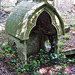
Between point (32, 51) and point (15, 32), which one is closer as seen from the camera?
point (15, 32)

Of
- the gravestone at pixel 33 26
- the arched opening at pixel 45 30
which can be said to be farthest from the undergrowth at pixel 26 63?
the arched opening at pixel 45 30

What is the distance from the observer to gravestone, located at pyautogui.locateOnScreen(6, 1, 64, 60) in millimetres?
4395

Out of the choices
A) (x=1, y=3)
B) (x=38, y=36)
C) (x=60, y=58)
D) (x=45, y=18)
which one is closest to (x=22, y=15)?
(x=45, y=18)

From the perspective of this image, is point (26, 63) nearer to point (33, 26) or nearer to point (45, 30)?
point (33, 26)

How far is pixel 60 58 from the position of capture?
18.6 ft

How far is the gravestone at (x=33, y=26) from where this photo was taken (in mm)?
4395

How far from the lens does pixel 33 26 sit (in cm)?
450

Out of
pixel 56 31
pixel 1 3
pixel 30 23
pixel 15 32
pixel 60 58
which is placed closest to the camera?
pixel 30 23

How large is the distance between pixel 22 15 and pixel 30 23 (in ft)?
1.76

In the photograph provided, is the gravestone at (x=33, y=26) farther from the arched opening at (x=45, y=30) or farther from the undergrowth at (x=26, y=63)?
the undergrowth at (x=26, y=63)

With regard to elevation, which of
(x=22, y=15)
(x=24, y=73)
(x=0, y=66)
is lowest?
(x=24, y=73)

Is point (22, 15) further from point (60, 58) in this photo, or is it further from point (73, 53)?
point (73, 53)

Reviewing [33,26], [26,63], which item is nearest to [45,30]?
[33,26]

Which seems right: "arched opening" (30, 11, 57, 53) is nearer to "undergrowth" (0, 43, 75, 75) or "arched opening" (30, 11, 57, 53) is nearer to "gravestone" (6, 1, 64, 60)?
"gravestone" (6, 1, 64, 60)
